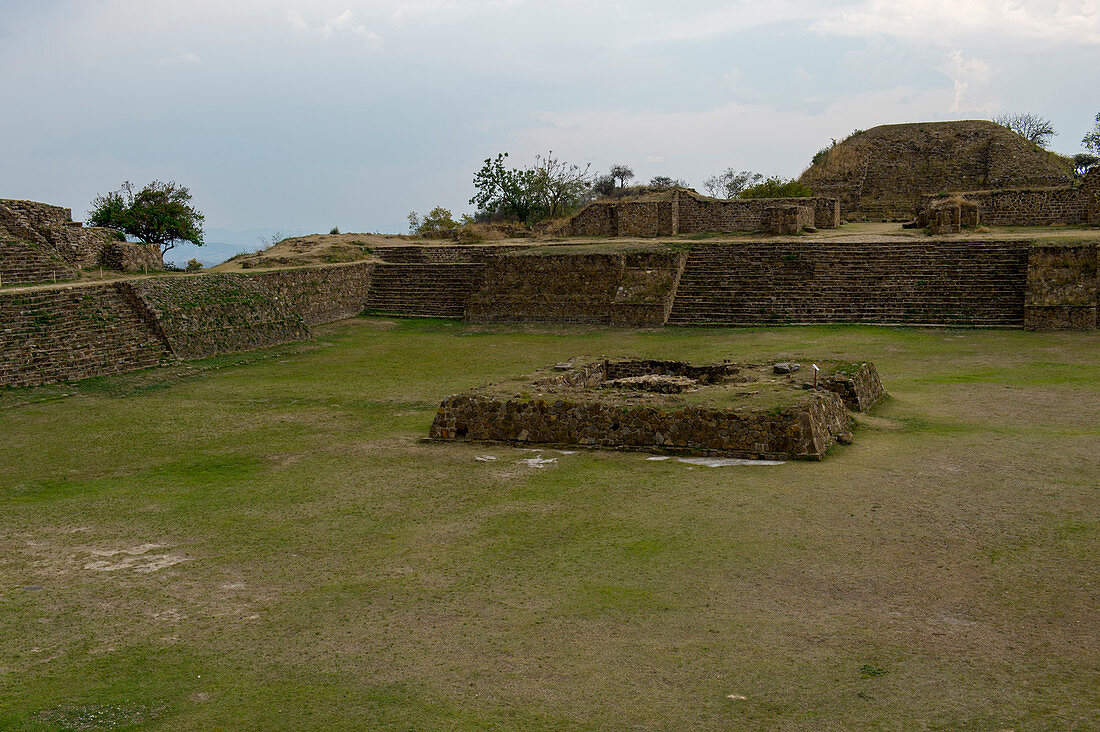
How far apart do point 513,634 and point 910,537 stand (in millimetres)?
3035

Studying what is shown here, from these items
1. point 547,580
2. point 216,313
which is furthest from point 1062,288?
point 216,313

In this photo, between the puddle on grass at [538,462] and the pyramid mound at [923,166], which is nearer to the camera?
the puddle on grass at [538,462]

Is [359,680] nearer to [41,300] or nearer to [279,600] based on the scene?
[279,600]

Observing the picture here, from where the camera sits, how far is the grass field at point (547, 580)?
13.5 feet

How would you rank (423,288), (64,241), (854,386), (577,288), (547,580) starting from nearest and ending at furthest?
(547,580), (854,386), (64,241), (577,288), (423,288)

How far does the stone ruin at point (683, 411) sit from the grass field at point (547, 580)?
32cm

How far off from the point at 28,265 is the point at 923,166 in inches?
1186

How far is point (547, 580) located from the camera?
5672 millimetres

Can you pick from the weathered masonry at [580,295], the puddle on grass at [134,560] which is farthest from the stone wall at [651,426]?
the weathered masonry at [580,295]

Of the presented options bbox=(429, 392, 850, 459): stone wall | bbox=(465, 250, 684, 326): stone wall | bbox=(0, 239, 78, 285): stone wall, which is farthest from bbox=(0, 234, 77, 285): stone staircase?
bbox=(429, 392, 850, 459): stone wall

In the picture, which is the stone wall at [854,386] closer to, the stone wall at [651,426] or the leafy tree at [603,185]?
the stone wall at [651,426]

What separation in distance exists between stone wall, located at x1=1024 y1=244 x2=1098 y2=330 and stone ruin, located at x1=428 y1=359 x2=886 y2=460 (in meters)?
7.73

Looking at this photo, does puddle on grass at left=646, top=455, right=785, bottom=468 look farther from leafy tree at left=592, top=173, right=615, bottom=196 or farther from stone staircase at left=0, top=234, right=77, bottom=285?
leafy tree at left=592, top=173, right=615, bottom=196

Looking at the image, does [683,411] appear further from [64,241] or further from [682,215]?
[682,215]
